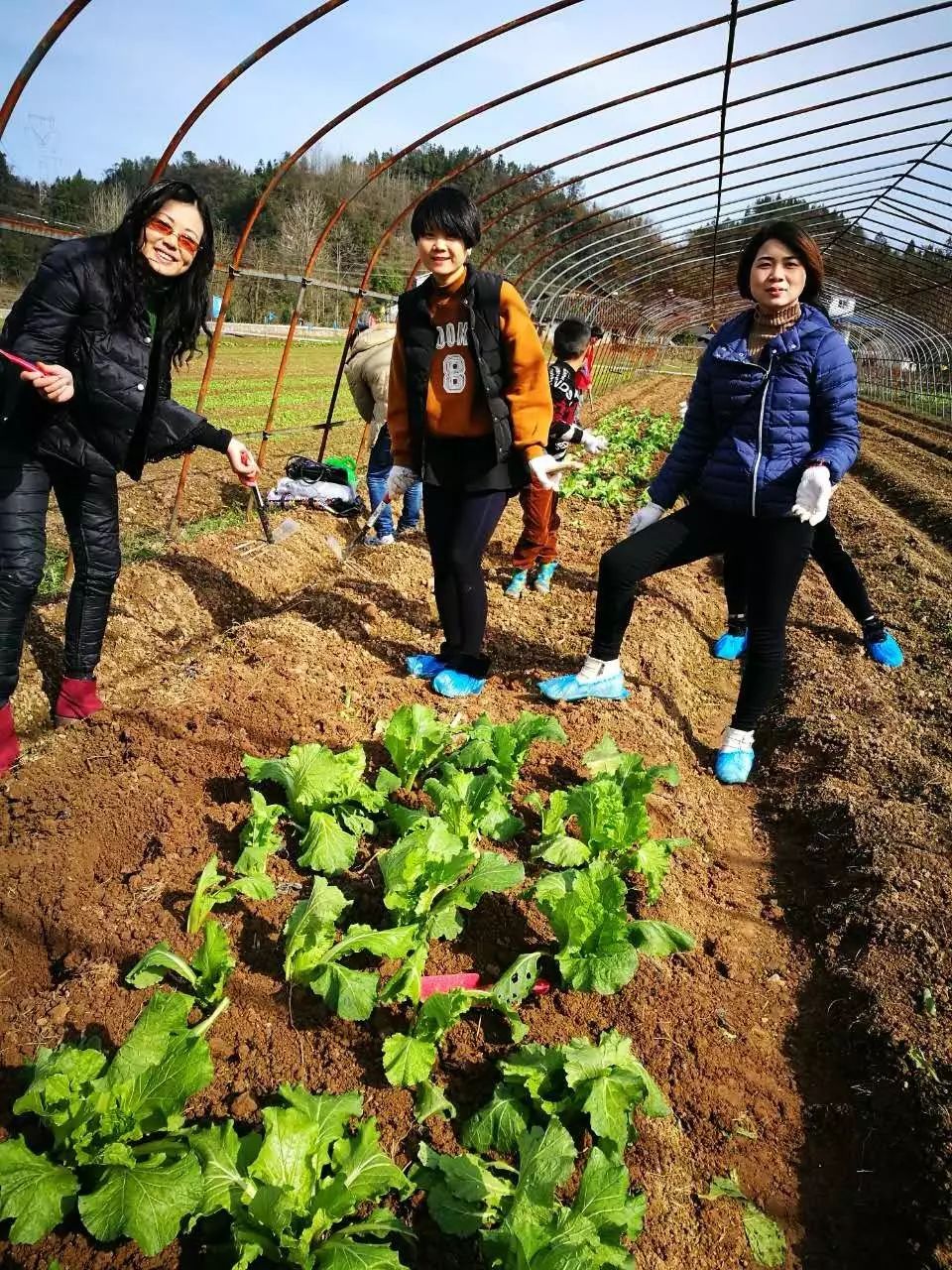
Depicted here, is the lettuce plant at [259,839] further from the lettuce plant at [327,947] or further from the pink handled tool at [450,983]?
the pink handled tool at [450,983]

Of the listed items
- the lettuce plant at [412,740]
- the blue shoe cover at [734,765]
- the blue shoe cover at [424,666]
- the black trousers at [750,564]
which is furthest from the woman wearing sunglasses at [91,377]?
the blue shoe cover at [734,765]

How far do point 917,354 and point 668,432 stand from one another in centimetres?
1443

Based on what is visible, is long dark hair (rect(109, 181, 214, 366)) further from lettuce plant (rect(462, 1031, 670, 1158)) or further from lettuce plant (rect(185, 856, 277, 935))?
lettuce plant (rect(462, 1031, 670, 1158))

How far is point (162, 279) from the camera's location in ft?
8.44

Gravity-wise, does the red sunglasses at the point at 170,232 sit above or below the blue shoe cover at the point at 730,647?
above

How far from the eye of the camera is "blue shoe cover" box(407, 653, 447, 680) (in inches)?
146

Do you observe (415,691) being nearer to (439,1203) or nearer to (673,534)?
(673,534)

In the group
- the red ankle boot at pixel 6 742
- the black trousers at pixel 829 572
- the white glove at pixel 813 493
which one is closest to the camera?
the white glove at pixel 813 493

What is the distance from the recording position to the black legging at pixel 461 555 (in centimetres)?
320

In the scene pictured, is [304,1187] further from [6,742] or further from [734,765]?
[734,765]

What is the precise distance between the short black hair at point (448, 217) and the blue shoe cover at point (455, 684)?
5.74ft

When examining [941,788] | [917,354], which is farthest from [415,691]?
[917,354]

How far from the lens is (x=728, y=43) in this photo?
4.44m

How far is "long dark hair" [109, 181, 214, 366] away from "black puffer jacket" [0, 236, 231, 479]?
42 mm
